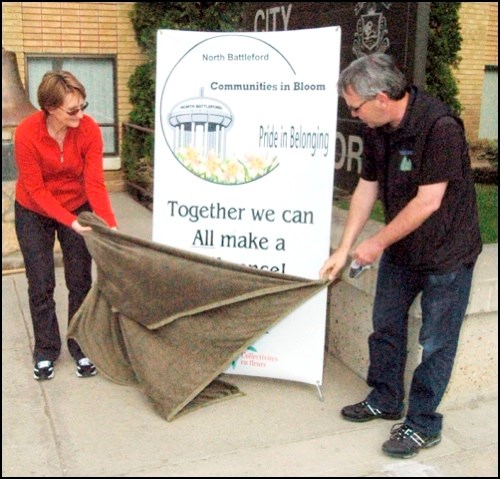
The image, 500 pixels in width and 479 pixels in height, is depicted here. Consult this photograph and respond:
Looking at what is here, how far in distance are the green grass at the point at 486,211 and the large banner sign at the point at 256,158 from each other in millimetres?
1460

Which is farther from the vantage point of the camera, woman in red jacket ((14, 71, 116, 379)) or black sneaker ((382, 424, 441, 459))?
woman in red jacket ((14, 71, 116, 379))

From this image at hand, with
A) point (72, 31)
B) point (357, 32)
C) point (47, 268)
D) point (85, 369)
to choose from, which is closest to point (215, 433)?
point (85, 369)

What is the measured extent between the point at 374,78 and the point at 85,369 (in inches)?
90.9

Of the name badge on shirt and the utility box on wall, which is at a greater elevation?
the utility box on wall

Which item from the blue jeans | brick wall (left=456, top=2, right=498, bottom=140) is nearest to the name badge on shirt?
the blue jeans

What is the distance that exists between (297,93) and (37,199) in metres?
1.45

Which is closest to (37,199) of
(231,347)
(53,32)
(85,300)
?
(85,300)

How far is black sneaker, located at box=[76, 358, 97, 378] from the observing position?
3850 mm

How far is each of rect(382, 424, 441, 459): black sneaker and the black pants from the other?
1.86 metres

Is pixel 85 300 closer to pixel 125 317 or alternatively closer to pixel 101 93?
pixel 125 317

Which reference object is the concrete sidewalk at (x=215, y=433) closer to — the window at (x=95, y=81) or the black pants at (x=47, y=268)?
the black pants at (x=47, y=268)

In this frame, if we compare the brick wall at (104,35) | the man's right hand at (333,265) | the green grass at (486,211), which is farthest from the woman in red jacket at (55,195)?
the brick wall at (104,35)

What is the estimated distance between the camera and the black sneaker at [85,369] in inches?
152

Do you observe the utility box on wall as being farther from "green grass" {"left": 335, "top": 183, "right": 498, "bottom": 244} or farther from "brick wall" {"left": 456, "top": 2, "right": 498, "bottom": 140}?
"brick wall" {"left": 456, "top": 2, "right": 498, "bottom": 140}
